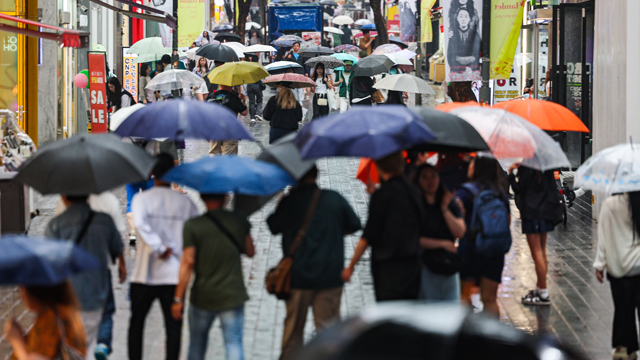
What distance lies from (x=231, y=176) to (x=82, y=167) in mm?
1028

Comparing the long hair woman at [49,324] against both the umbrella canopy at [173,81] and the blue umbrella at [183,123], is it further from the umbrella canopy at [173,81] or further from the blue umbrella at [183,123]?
the umbrella canopy at [173,81]

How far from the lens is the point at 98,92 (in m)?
16.1

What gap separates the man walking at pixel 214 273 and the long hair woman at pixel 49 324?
1403 mm

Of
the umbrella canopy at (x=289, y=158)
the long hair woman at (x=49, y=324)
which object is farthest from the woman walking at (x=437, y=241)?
the long hair woman at (x=49, y=324)

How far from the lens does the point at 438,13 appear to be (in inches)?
1593

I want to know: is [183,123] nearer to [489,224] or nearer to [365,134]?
[365,134]

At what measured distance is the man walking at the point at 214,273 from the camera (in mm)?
5922

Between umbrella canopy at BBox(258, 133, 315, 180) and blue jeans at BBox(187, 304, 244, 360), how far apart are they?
3.22 feet

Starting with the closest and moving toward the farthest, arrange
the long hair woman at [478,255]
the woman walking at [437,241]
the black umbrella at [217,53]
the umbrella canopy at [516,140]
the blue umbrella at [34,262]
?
1. the blue umbrella at [34,262]
2. the woman walking at [437,241]
3. the long hair woman at [478,255]
4. the umbrella canopy at [516,140]
5. the black umbrella at [217,53]

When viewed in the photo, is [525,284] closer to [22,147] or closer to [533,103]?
[533,103]

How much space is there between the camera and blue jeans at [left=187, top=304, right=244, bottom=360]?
6004 mm

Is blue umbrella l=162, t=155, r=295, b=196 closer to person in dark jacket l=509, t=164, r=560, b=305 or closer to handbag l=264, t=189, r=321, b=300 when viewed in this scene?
handbag l=264, t=189, r=321, b=300

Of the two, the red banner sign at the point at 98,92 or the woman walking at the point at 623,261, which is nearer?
the woman walking at the point at 623,261

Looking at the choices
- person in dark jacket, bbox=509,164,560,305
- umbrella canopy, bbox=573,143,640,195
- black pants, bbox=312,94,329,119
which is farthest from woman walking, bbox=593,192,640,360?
black pants, bbox=312,94,329,119
